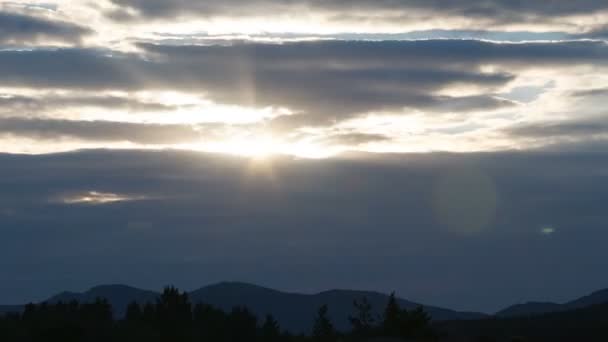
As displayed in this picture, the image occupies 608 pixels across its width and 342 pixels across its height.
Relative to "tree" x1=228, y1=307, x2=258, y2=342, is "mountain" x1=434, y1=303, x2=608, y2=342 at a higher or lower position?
higher

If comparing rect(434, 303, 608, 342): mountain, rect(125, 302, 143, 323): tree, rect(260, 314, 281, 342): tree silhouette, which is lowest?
rect(260, 314, 281, 342): tree silhouette

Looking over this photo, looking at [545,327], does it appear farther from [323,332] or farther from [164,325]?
[164,325]

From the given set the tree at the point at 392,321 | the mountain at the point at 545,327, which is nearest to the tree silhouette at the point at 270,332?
the tree at the point at 392,321

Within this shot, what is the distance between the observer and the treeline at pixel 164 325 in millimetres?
65625

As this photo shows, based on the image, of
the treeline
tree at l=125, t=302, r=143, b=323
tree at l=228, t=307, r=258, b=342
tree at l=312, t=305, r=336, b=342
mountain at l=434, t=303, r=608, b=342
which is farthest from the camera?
mountain at l=434, t=303, r=608, b=342

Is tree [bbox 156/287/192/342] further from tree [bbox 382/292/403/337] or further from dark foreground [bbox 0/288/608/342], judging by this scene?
tree [bbox 382/292/403/337]

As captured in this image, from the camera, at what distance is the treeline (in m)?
65.6

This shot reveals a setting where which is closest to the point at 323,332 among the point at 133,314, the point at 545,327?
the point at 133,314

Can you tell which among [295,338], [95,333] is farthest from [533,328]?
[95,333]

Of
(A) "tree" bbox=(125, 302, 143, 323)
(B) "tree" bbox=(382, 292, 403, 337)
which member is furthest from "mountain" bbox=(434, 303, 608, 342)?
(A) "tree" bbox=(125, 302, 143, 323)

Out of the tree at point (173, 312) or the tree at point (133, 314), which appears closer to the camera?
the tree at point (173, 312)

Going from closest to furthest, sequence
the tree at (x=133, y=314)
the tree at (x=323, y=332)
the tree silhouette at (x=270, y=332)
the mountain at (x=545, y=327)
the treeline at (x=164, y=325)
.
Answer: the treeline at (x=164, y=325) < the tree silhouette at (x=270, y=332) < the tree at (x=133, y=314) < the tree at (x=323, y=332) < the mountain at (x=545, y=327)

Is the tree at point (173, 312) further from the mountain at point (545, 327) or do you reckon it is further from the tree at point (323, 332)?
the mountain at point (545, 327)

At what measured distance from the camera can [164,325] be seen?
7750cm
